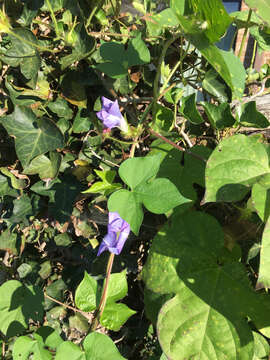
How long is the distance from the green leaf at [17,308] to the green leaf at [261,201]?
0.60m

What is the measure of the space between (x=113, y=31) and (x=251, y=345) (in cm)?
74

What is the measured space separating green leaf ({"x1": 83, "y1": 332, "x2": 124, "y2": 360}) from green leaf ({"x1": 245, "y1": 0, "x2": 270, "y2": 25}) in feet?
1.99

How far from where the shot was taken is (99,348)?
61 centimetres

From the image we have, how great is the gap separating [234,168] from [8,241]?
66cm

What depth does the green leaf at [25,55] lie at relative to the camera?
A: 0.73 metres

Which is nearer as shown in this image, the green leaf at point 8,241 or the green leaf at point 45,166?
the green leaf at point 45,166

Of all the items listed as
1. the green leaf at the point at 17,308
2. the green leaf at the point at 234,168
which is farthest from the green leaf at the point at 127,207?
the green leaf at the point at 17,308

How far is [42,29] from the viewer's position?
79 centimetres

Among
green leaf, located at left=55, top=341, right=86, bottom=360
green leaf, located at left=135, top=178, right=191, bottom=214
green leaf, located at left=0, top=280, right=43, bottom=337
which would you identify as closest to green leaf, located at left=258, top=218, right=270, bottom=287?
green leaf, located at left=135, top=178, right=191, bottom=214

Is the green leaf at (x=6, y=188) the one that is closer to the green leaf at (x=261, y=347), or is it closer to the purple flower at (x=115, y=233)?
the purple flower at (x=115, y=233)

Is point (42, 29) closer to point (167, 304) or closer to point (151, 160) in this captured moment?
point (151, 160)

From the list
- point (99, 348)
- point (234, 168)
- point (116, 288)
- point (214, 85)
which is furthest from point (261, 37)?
point (99, 348)

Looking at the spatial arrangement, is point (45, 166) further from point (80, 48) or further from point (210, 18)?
point (210, 18)

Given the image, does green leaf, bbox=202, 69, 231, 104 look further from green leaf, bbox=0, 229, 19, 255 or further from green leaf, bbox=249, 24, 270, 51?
green leaf, bbox=0, 229, 19, 255
